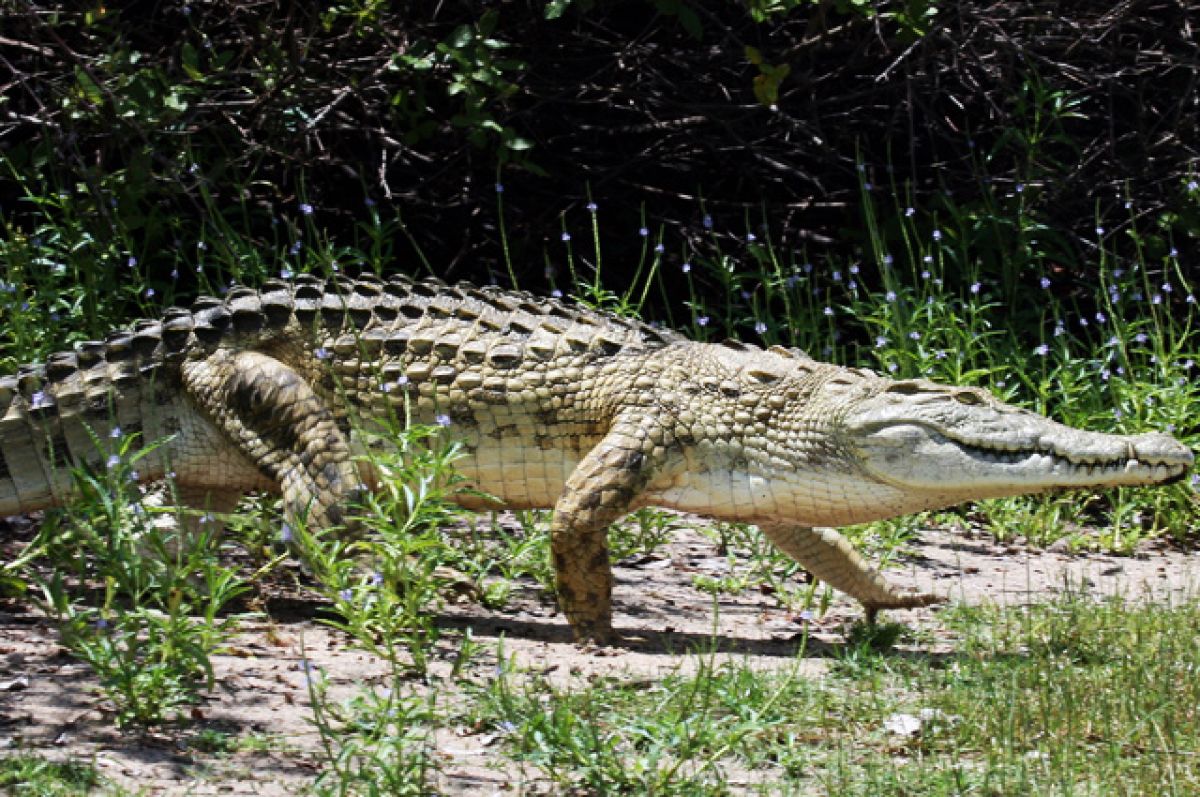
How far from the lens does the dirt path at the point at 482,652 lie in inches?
145

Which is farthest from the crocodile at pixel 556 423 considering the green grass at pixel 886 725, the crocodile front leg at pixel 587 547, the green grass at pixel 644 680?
the green grass at pixel 886 725

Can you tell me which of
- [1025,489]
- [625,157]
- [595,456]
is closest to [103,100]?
[625,157]

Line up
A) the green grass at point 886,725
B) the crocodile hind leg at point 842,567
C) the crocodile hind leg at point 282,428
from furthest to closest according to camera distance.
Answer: the crocodile hind leg at point 842,567, the crocodile hind leg at point 282,428, the green grass at point 886,725

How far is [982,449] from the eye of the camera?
5.12 metres

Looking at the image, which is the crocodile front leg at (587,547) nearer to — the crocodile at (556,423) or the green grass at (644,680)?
the crocodile at (556,423)

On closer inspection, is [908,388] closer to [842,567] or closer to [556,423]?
[842,567]

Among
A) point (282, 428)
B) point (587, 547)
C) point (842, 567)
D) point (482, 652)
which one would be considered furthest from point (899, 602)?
point (282, 428)

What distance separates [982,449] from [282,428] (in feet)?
7.27

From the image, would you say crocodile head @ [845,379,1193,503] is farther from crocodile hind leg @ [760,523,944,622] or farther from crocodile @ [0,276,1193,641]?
crocodile hind leg @ [760,523,944,622]

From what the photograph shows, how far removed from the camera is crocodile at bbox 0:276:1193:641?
5.10 metres

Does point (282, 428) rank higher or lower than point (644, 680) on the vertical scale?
higher

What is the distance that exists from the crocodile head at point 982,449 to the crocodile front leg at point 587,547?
806 mm

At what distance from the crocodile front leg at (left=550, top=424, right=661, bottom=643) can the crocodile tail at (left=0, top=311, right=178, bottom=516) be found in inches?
54.0

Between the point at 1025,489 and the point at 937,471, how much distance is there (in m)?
0.27
